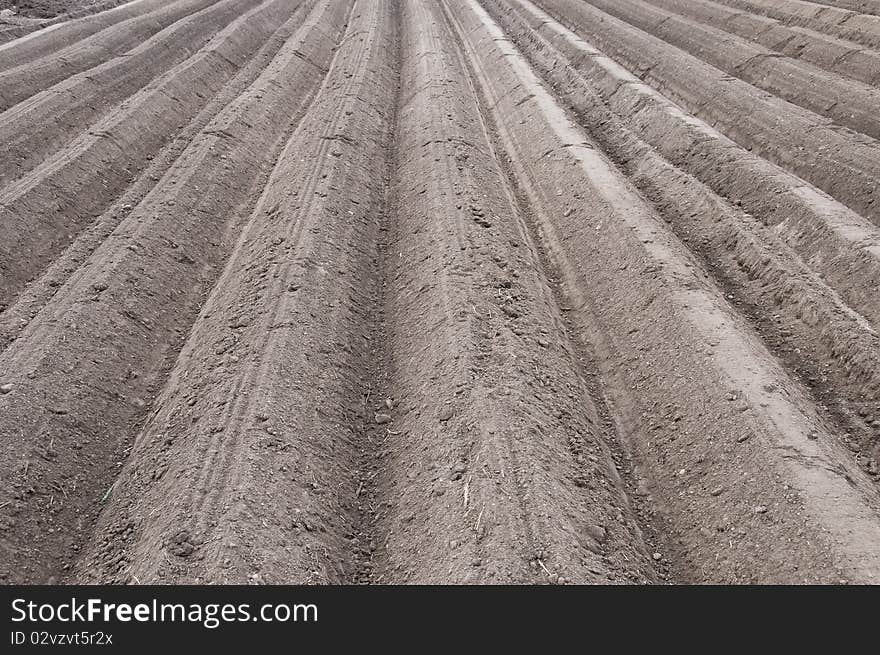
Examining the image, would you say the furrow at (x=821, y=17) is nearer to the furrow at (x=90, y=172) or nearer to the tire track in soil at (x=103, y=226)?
the tire track in soil at (x=103, y=226)

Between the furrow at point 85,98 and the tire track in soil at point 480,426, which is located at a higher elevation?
the furrow at point 85,98

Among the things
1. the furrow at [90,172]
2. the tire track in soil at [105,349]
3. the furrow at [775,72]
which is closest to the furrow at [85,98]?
the furrow at [90,172]

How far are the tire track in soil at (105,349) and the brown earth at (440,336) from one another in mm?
29

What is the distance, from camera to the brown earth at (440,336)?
458cm

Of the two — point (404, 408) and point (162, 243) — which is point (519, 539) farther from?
point (162, 243)

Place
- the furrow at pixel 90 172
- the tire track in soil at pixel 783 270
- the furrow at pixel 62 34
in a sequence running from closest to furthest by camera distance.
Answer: the tire track in soil at pixel 783 270
the furrow at pixel 90 172
the furrow at pixel 62 34

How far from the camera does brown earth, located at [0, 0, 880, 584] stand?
4.58 meters

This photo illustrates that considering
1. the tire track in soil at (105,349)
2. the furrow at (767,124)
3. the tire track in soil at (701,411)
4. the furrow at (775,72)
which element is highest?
the furrow at (775,72)

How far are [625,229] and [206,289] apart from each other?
16.6 feet

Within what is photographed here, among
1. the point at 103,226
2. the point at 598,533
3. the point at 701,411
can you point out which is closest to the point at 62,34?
the point at 103,226

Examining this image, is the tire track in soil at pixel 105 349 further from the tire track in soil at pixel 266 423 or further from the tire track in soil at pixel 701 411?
the tire track in soil at pixel 701 411

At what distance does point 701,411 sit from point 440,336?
2441mm

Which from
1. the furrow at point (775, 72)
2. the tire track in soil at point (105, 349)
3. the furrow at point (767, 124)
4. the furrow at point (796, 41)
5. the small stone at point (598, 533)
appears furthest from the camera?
the furrow at point (796, 41)

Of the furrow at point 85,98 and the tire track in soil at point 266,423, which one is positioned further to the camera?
the furrow at point 85,98
